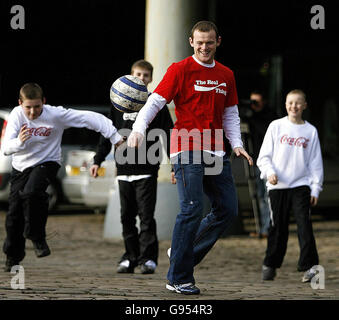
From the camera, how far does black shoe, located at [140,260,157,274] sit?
862 cm

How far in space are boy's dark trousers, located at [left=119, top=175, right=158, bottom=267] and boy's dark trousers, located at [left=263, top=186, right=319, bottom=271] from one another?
106 centimetres

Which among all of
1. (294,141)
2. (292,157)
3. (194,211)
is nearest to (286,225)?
(292,157)

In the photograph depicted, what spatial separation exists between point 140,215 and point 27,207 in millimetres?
1111

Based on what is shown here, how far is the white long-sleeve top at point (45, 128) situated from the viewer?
795 centimetres

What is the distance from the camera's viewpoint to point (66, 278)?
8086 millimetres

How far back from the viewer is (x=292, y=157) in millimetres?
8398

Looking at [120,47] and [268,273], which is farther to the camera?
[120,47]

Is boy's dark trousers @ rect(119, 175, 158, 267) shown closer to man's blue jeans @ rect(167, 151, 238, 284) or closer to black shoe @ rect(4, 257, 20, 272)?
black shoe @ rect(4, 257, 20, 272)

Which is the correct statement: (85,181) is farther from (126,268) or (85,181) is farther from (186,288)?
(186,288)

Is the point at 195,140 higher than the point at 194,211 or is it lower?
higher

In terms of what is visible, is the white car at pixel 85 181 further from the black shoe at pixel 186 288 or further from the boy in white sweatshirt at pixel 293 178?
the black shoe at pixel 186 288

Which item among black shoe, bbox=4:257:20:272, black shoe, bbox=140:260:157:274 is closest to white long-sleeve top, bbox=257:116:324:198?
black shoe, bbox=140:260:157:274

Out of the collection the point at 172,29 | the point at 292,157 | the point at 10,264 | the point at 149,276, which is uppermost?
the point at 172,29

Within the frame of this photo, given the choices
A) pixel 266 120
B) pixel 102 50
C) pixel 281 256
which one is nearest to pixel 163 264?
pixel 281 256
